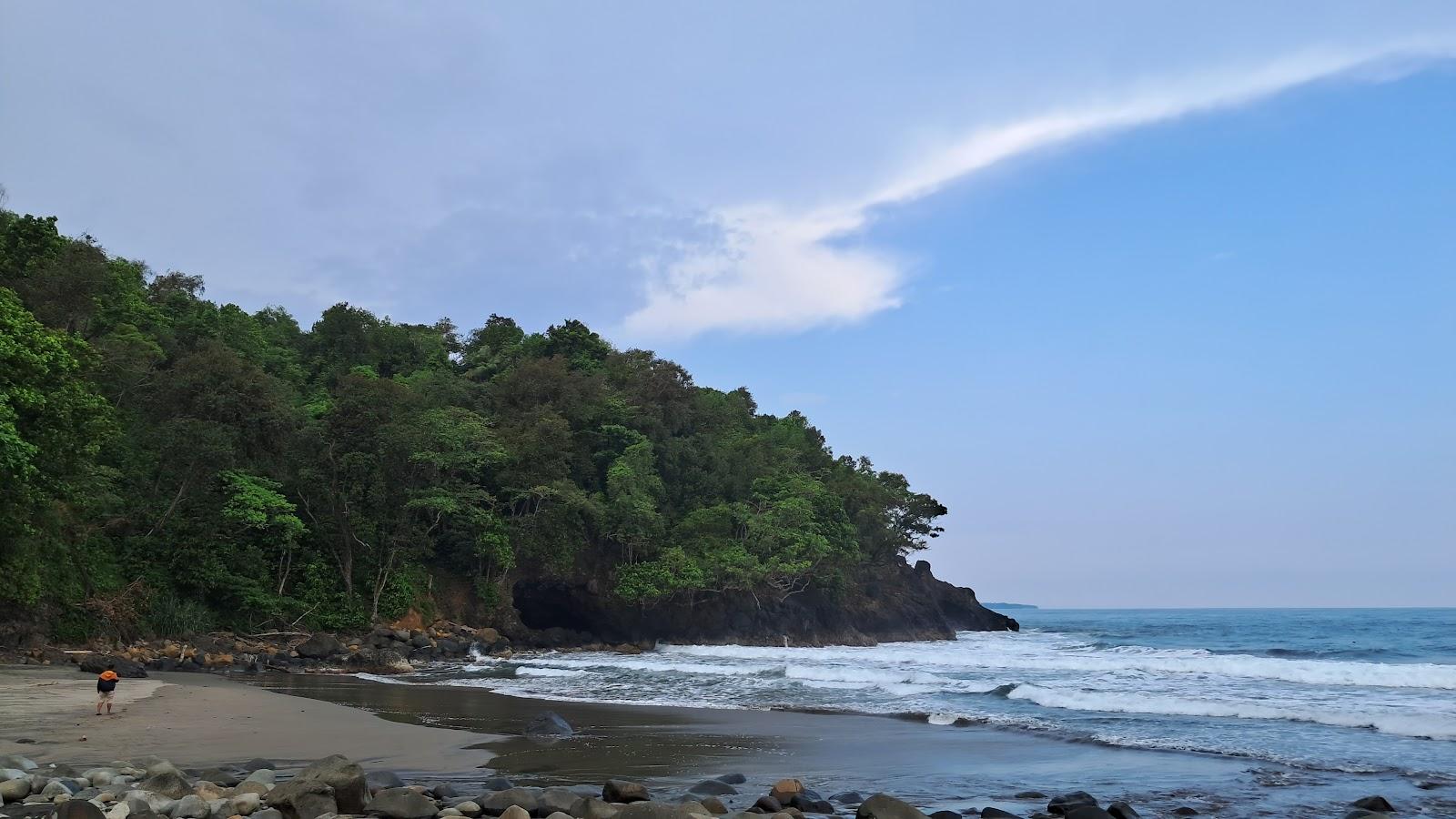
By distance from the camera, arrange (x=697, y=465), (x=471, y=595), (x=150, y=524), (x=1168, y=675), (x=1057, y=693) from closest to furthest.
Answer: (x=1057, y=693) → (x=1168, y=675) → (x=150, y=524) → (x=471, y=595) → (x=697, y=465)

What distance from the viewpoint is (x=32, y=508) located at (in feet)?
64.2

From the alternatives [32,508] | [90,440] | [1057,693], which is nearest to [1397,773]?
[1057,693]

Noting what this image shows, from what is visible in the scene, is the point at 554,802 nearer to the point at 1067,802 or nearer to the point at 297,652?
the point at 1067,802

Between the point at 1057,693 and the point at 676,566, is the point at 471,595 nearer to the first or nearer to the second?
the point at 676,566

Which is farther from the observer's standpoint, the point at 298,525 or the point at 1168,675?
the point at 298,525

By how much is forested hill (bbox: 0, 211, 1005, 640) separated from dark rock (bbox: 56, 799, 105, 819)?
372 inches

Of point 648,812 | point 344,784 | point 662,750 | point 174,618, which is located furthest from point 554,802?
point 174,618

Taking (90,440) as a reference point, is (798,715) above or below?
below

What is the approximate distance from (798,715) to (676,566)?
72.2 feet

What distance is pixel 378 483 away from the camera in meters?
31.5

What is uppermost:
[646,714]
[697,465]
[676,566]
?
[697,465]

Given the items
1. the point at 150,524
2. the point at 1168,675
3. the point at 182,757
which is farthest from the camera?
the point at 150,524

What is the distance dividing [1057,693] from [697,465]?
25762mm

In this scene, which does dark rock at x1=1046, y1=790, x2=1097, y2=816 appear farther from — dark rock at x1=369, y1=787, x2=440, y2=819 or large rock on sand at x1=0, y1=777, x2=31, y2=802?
large rock on sand at x1=0, y1=777, x2=31, y2=802
